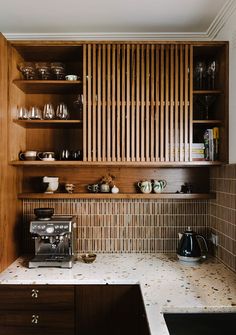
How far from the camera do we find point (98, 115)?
8.81 ft

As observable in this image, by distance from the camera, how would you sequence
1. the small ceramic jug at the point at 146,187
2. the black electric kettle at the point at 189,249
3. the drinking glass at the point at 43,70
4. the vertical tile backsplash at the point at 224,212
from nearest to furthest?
the vertical tile backsplash at the point at 224,212 → the black electric kettle at the point at 189,249 → the drinking glass at the point at 43,70 → the small ceramic jug at the point at 146,187

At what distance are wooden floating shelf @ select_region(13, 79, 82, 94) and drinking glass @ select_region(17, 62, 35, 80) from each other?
0.09 m

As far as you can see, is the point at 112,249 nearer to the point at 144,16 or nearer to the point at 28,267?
the point at 28,267

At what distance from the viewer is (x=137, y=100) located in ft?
8.83

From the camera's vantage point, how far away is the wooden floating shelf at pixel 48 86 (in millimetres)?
2668

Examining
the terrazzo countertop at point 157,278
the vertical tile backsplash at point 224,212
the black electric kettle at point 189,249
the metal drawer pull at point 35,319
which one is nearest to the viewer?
the terrazzo countertop at point 157,278

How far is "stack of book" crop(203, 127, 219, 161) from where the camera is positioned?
8.87 ft

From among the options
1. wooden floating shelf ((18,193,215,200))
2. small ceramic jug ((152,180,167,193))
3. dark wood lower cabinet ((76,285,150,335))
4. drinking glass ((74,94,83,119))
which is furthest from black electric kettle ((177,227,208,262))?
drinking glass ((74,94,83,119))

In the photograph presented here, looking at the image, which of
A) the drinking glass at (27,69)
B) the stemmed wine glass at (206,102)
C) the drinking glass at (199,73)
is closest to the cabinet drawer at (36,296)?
the drinking glass at (27,69)

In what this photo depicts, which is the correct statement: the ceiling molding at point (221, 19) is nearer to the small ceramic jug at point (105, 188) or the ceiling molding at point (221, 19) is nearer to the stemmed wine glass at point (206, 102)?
the stemmed wine glass at point (206, 102)

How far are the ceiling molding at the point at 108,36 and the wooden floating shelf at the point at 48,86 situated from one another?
1.44ft

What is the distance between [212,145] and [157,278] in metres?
1.10

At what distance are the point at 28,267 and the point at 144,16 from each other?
2.06 meters

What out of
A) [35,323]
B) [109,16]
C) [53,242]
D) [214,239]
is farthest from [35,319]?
[109,16]
